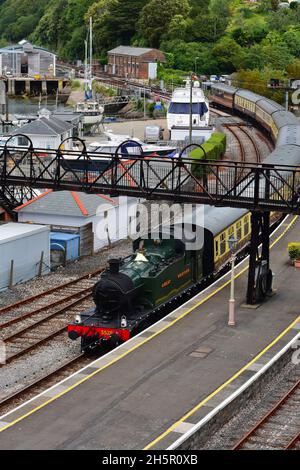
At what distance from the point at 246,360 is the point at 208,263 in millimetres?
8377

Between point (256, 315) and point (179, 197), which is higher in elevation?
point (179, 197)

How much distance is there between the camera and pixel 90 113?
9319 centimetres

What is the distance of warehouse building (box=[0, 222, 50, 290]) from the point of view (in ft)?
119

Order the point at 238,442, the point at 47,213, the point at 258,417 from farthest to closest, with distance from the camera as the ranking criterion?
the point at 47,213 → the point at 258,417 → the point at 238,442

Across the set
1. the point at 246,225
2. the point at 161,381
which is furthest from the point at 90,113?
the point at 161,381

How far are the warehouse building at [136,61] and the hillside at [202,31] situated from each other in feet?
9.39

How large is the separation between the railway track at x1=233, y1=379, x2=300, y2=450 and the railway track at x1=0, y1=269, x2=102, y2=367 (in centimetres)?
878

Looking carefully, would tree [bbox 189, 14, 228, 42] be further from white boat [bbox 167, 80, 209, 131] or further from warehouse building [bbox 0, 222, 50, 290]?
warehouse building [bbox 0, 222, 50, 290]

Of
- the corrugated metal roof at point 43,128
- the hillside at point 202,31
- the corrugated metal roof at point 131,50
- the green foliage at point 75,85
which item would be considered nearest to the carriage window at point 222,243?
the corrugated metal roof at point 43,128

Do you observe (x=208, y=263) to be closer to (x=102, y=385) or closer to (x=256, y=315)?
(x=256, y=315)

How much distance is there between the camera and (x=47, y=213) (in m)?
42.3

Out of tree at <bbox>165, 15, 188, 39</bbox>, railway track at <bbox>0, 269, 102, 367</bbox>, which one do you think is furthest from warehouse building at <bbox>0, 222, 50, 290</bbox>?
tree at <bbox>165, 15, 188, 39</bbox>

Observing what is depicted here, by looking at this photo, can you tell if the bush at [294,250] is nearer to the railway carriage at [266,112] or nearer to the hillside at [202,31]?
the railway carriage at [266,112]

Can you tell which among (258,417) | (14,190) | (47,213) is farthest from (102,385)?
(14,190)
